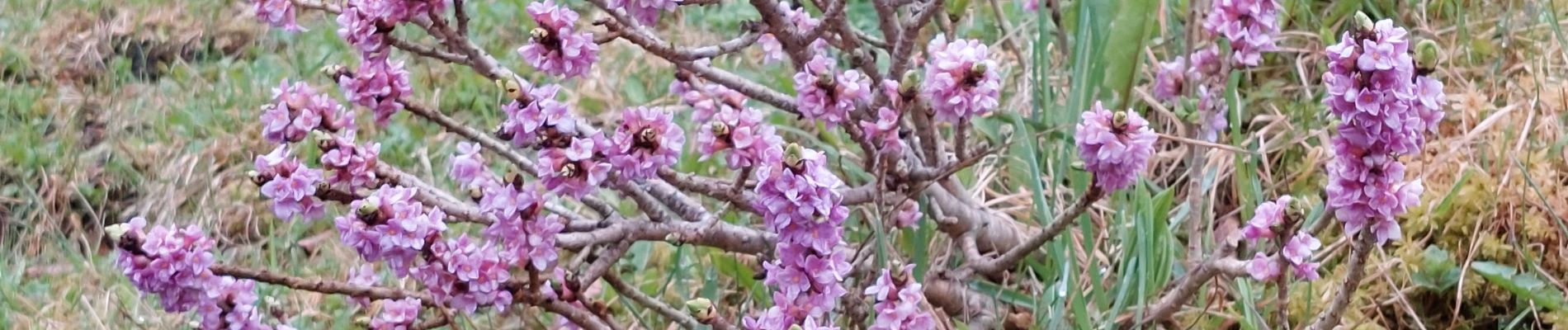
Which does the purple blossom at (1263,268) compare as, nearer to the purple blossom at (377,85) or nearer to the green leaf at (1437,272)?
the green leaf at (1437,272)

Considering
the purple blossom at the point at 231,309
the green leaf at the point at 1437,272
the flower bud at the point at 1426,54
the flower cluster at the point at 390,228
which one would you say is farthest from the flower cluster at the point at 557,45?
the green leaf at the point at 1437,272

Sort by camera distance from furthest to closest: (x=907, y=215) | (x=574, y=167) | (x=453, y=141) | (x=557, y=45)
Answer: (x=453, y=141) < (x=907, y=215) < (x=557, y=45) < (x=574, y=167)

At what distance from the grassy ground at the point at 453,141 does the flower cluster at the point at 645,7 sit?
55cm

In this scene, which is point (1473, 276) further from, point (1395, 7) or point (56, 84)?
point (56, 84)

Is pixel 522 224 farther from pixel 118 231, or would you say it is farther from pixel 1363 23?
pixel 1363 23

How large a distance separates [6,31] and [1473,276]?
124 inches

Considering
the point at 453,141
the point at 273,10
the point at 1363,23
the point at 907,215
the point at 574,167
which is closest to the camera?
the point at 1363,23

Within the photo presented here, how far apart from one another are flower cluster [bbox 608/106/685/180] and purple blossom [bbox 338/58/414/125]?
293 mm

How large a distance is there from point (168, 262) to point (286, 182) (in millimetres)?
141

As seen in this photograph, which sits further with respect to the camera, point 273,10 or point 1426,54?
point 273,10

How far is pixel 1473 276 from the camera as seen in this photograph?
163 centimetres

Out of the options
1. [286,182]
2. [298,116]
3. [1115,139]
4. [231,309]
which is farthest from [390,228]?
[1115,139]

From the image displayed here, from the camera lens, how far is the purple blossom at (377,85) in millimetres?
1275

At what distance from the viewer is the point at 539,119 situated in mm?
1113
